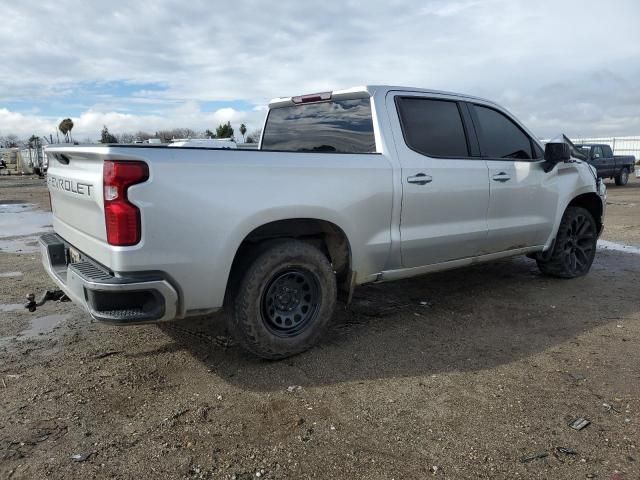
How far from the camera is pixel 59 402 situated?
10.6 feet

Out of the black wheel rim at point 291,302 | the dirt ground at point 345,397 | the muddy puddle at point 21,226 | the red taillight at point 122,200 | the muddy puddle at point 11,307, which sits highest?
the red taillight at point 122,200

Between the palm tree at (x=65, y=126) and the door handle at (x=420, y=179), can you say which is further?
the palm tree at (x=65, y=126)

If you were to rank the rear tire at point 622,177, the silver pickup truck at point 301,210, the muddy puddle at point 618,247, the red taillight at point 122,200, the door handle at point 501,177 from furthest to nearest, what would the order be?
1. the rear tire at point 622,177
2. the muddy puddle at point 618,247
3. the door handle at point 501,177
4. the silver pickup truck at point 301,210
5. the red taillight at point 122,200

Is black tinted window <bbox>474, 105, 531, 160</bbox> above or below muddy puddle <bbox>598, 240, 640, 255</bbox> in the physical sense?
above

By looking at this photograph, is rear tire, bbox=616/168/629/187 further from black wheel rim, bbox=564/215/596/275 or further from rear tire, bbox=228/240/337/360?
rear tire, bbox=228/240/337/360

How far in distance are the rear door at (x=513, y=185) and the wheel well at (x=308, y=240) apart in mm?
1676

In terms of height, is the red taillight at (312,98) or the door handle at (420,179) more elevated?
the red taillight at (312,98)

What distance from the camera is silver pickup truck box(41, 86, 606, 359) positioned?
307cm

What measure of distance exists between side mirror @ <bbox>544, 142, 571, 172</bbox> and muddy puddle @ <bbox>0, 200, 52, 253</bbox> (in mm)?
7374

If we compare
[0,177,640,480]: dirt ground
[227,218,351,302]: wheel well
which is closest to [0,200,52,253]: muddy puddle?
[0,177,640,480]: dirt ground

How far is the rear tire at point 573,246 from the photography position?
236 inches

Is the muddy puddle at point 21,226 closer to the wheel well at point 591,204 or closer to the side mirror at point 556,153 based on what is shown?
the side mirror at point 556,153

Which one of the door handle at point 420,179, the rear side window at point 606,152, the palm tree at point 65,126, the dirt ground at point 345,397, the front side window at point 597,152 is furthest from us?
the palm tree at point 65,126

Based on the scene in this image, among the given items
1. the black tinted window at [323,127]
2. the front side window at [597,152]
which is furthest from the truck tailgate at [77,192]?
the front side window at [597,152]
